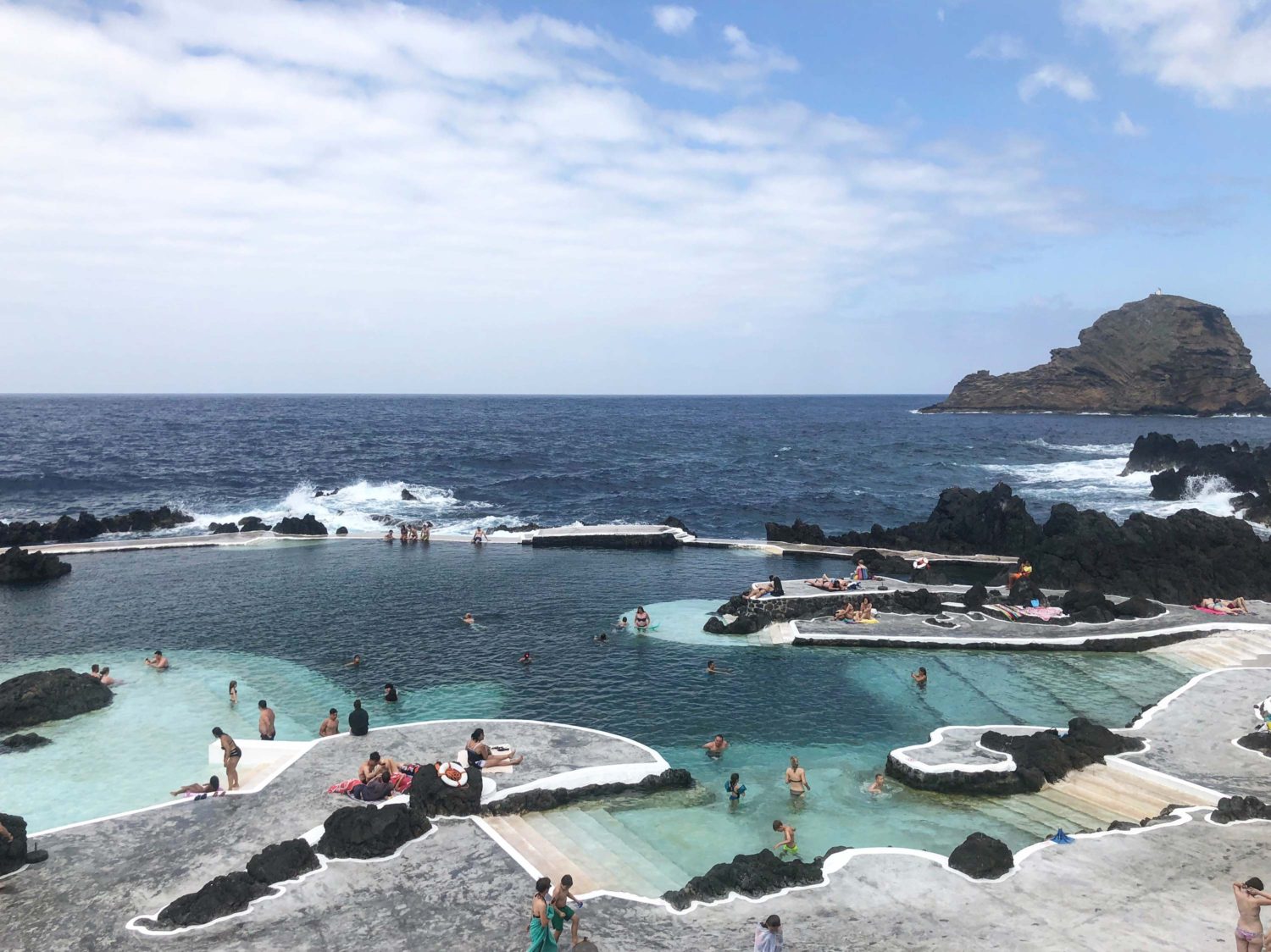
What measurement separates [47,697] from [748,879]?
21.3 m

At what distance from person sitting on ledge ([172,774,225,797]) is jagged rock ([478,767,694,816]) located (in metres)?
6.07

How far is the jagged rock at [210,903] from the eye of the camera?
43.9 ft

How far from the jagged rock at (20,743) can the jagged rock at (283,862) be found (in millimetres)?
11067

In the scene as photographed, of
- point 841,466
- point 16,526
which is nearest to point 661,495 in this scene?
point 841,466

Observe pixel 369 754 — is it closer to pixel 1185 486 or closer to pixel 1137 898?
pixel 1137 898

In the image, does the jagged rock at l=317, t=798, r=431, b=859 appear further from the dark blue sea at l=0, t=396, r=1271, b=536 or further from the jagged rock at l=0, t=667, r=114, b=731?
the dark blue sea at l=0, t=396, r=1271, b=536

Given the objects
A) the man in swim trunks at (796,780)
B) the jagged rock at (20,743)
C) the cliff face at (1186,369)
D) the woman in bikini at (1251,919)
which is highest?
the cliff face at (1186,369)

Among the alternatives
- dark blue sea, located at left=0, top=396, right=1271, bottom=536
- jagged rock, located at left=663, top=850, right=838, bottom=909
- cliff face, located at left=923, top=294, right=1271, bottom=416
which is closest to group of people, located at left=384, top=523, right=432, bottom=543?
dark blue sea, located at left=0, top=396, right=1271, bottom=536

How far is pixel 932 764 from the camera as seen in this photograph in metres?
20.2

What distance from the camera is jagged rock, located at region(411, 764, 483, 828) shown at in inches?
685

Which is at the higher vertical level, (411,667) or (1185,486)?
(1185,486)

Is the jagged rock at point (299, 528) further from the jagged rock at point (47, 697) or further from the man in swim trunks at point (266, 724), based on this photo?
the man in swim trunks at point (266, 724)

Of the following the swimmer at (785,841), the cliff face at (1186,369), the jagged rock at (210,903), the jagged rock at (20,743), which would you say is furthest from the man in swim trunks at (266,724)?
the cliff face at (1186,369)

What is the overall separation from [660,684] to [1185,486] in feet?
208
